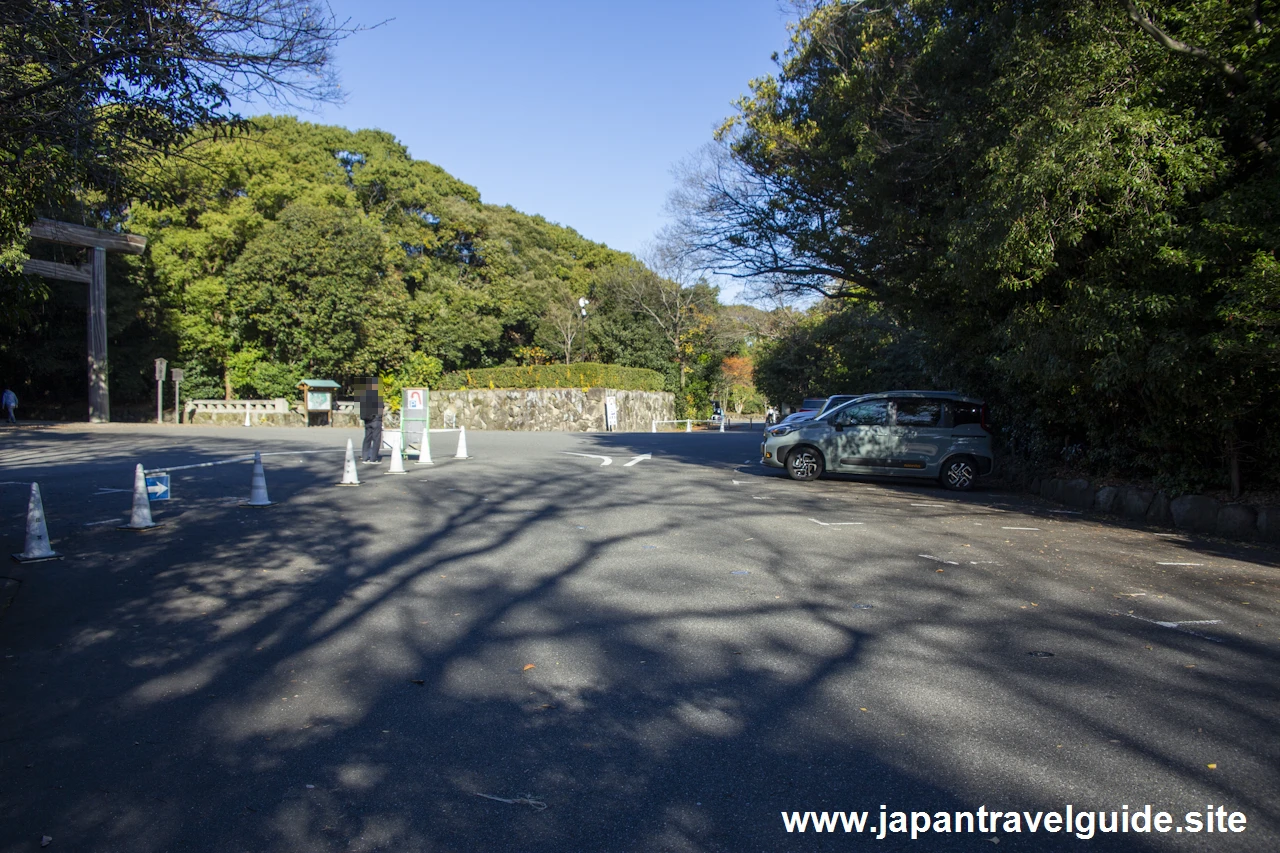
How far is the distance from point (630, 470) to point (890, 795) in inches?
514

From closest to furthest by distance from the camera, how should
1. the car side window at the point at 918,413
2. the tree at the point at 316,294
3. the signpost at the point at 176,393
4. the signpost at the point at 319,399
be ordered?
the car side window at the point at 918,413
the signpost at the point at 176,393
the signpost at the point at 319,399
the tree at the point at 316,294

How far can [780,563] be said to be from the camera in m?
7.78

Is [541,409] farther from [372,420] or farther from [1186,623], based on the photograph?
[1186,623]

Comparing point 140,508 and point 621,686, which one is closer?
point 621,686

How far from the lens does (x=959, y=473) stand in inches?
585

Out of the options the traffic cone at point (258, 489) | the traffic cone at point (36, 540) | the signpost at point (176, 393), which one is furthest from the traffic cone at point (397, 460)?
the signpost at point (176, 393)

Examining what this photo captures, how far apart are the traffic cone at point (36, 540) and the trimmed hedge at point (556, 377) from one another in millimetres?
32938

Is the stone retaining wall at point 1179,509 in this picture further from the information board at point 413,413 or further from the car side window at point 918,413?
the information board at point 413,413

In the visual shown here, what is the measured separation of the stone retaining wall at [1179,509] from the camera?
9625mm

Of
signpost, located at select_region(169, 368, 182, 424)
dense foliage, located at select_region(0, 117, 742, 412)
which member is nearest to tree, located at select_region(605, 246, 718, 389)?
dense foliage, located at select_region(0, 117, 742, 412)

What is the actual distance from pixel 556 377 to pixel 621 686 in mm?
37174

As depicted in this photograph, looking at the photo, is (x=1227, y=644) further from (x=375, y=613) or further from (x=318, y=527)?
(x=318, y=527)

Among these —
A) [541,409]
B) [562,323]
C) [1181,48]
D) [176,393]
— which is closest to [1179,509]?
[1181,48]

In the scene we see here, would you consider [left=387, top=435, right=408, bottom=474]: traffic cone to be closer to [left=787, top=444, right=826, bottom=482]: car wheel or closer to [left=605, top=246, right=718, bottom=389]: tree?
[left=787, top=444, right=826, bottom=482]: car wheel
